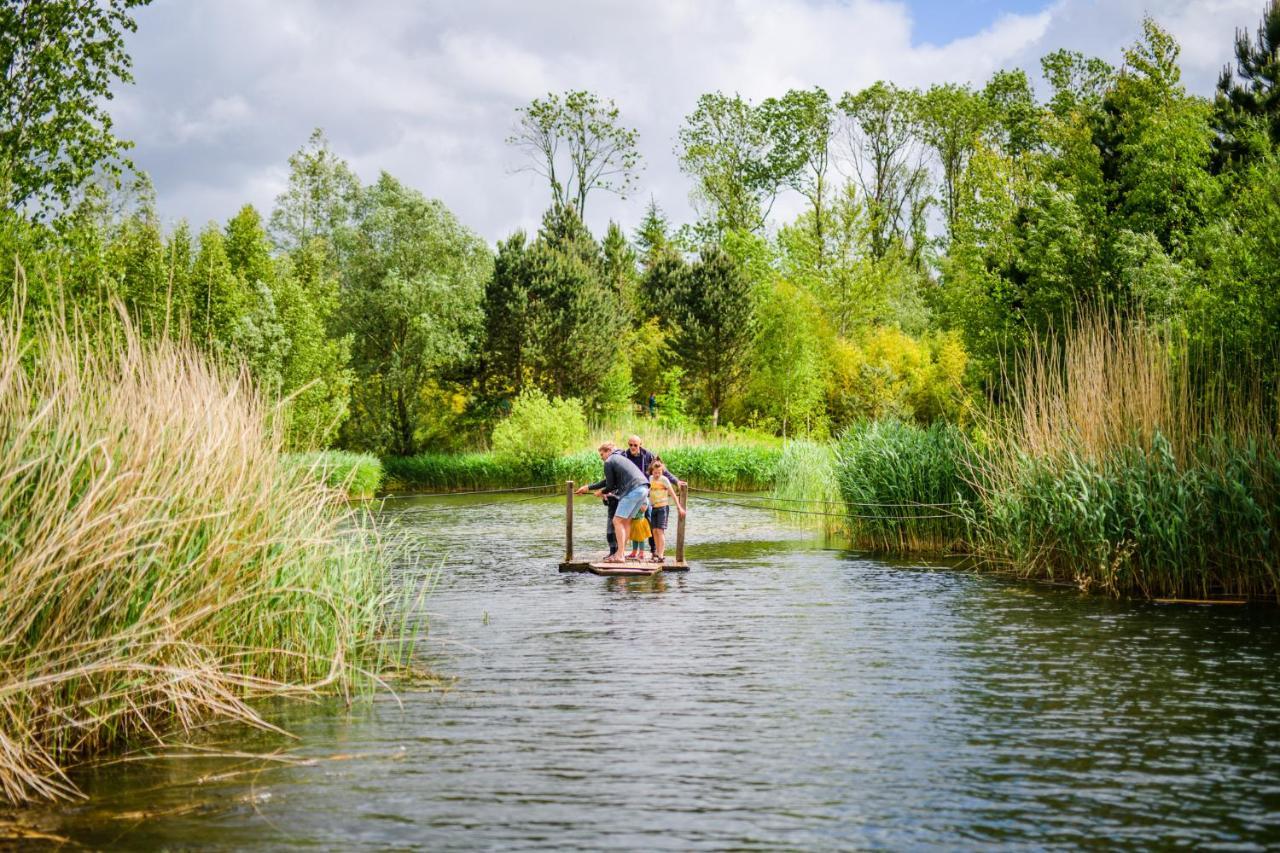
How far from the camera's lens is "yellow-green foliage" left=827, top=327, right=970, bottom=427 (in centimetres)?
4528

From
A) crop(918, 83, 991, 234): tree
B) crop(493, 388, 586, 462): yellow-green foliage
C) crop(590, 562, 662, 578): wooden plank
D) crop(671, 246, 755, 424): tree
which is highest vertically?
crop(918, 83, 991, 234): tree

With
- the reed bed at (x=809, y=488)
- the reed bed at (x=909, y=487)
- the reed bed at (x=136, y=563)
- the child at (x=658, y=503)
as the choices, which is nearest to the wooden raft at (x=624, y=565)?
the child at (x=658, y=503)

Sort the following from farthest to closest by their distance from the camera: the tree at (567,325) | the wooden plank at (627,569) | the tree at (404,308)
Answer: the tree at (567,325)
the tree at (404,308)
the wooden plank at (627,569)

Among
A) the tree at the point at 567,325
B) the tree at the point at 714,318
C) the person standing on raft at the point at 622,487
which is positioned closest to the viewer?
the person standing on raft at the point at 622,487

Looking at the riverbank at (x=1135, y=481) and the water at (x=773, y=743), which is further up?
the riverbank at (x=1135, y=481)

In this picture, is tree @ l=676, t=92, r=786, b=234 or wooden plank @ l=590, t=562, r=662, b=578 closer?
wooden plank @ l=590, t=562, r=662, b=578

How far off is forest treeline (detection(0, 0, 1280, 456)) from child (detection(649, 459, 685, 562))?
6.72 meters

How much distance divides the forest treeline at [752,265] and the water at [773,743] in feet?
21.8

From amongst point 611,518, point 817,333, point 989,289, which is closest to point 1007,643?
point 611,518

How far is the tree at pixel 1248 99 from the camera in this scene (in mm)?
23844

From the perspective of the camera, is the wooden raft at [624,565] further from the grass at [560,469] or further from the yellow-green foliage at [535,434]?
the yellow-green foliage at [535,434]

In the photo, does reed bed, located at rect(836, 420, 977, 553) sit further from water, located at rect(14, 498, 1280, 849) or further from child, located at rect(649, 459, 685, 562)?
water, located at rect(14, 498, 1280, 849)

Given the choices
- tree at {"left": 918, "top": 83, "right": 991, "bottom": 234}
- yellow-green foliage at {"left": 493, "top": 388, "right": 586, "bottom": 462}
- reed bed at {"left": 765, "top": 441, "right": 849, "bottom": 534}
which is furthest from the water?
tree at {"left": 918, "top": 83, "right": 991, "bottom": 234}

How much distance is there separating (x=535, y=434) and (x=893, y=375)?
14.7m
